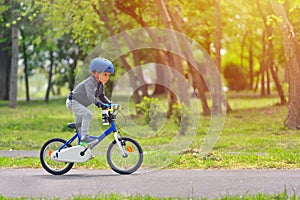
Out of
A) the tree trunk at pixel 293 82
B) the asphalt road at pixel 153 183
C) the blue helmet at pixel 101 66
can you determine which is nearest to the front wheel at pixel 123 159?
the asphalt road at pixel 153 183

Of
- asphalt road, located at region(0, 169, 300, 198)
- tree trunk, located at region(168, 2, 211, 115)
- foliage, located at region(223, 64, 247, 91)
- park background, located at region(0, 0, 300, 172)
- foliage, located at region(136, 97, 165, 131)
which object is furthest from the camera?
foliage, located at region(223, 64, 247, 91)

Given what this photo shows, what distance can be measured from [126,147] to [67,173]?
3.69 feet

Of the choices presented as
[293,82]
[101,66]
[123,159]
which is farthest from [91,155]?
[293,82]

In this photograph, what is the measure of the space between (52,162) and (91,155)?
0.68 metres

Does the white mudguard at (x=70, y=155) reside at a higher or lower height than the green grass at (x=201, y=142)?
higher

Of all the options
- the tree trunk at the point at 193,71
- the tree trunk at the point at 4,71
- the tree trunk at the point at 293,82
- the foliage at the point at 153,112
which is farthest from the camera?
the tree trunk at the point at 4,71

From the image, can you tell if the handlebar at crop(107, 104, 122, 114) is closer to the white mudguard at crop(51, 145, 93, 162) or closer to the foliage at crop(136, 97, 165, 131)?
the white mudguard at crop(51, 145, 93, 162)

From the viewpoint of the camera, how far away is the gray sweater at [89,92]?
10.6 metres

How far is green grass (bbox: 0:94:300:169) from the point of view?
1181cm

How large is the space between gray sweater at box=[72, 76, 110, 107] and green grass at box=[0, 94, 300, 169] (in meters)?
1.33

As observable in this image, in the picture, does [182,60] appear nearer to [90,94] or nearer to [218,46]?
[218,46]

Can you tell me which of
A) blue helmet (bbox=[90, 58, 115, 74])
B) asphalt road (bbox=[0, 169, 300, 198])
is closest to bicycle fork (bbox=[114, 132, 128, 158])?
asphalt road (bbox=[0, 169, 300, 198])

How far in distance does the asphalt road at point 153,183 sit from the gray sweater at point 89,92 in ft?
3.80

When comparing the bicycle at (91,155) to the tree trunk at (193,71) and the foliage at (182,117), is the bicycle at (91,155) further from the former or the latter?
the tree trunk at (193,71)
